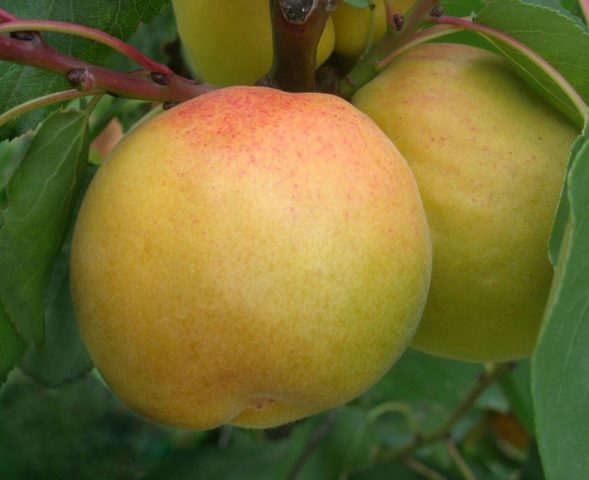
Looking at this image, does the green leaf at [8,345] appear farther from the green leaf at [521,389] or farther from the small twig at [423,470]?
the green leaf at [521,389]

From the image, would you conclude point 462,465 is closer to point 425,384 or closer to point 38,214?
point 425,384

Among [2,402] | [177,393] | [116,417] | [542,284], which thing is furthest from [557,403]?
[116,417]

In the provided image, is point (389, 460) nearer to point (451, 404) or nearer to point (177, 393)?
point (451, 404)

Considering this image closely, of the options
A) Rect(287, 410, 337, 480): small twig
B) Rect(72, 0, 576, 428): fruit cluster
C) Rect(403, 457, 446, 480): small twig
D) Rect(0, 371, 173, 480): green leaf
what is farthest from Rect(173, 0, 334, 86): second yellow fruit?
Rect(0, 371, 173, 480): green leaf

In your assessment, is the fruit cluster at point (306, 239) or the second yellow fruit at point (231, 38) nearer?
the fruit cluster at point (306, 239)

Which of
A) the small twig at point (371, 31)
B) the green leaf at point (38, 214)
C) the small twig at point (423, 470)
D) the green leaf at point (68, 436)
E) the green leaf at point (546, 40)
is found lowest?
the green leaf at point (68, 436)

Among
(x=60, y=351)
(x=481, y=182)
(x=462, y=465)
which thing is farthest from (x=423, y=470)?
(x=481, y=182)

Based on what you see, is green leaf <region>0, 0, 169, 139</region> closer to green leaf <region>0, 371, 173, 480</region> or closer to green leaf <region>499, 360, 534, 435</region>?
green leaf <region>499, 360, 534, 435</region>

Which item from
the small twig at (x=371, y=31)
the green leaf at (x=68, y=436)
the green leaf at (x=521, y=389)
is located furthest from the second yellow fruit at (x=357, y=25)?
the green leaf at (x=68, y=436)
